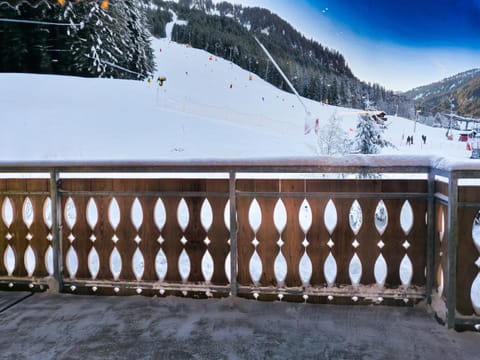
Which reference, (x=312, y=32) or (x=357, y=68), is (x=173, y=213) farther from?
(x=312, y=32)

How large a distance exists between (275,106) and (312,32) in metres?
12.8

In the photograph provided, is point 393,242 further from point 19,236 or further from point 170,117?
point 170,117

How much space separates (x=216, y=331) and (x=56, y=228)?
1.23 metres

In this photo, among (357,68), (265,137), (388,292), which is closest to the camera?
(388,292)

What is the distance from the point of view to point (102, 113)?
19.6m

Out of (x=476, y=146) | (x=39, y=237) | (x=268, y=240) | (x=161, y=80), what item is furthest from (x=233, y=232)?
(x=161, y=80)

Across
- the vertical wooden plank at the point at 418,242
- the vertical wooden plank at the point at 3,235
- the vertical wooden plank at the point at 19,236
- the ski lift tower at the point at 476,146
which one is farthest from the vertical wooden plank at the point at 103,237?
the ski lift tower at the point at 476,146

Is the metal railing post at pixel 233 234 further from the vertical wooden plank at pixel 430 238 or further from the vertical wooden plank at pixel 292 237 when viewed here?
the vertical wooden plank at pixel 430 238

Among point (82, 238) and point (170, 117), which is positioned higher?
point (170, 117)

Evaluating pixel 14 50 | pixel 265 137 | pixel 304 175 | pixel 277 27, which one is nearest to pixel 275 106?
pixel 265 137

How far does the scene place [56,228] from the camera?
2.58 meters

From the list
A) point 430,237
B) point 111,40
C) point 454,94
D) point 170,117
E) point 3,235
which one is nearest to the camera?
point 430,237

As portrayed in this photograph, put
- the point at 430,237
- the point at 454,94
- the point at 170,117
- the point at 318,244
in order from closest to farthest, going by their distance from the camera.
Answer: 1. the point at 430,237
2. the point at 318,244
3. the point at 454,94
4. the point at 170,117

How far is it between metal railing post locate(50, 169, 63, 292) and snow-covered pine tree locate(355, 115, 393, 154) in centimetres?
1288
